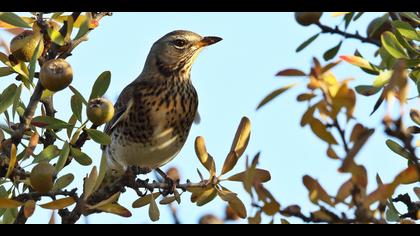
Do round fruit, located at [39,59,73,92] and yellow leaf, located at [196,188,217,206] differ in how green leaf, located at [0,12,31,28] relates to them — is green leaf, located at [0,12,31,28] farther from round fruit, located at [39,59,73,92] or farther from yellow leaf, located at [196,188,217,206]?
yellow leaf, located at [196,188,217,206]

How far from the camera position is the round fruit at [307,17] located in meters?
2.94

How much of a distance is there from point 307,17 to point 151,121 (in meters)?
2.14

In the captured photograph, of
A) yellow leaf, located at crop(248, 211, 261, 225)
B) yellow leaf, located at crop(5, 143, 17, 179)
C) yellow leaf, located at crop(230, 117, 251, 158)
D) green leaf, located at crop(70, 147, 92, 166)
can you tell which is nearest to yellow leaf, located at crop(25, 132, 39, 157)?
green leaf, located at crop(70, 147, 92, 166)

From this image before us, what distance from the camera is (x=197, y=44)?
5578 millimetres

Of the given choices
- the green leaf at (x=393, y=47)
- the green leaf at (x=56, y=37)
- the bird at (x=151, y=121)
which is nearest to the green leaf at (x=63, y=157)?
the green leaf at (x=56, y=37)

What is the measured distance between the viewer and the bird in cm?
489

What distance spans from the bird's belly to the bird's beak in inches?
32.5

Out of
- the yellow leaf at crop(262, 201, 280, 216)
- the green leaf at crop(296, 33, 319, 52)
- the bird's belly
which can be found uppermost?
the green leaf at crop(296, 33, 319, 52)

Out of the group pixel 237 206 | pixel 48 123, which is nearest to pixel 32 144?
pixel 48 123

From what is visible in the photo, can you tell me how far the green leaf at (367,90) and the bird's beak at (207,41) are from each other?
2.68 meters

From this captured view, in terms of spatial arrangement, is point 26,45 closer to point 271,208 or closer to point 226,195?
point 226,195

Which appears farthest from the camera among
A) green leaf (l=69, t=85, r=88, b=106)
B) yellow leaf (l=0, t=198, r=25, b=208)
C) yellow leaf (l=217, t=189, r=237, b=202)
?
green leaf (l=69, t=85, r=88, b=106)

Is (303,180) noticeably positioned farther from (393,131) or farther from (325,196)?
(393,131)

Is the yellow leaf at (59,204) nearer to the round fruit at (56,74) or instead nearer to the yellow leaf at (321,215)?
the round fruit at (56,74)
